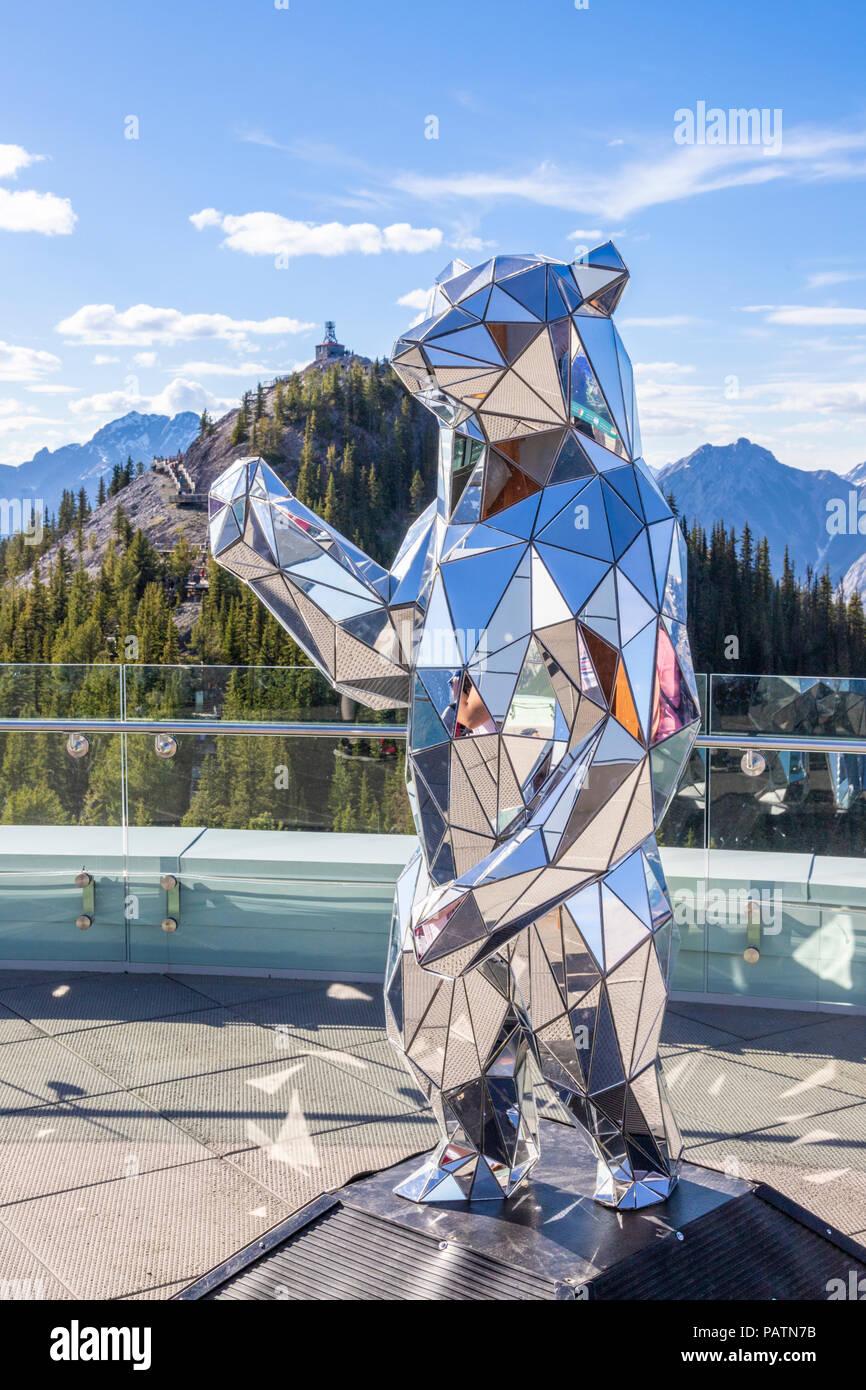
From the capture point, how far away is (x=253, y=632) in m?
22.0

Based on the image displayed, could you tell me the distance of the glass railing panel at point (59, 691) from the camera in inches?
235

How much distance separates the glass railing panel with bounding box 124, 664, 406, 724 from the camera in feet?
19.2

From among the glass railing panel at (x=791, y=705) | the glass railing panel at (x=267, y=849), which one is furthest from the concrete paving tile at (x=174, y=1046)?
the glass railing panel at (x=791, y=705)

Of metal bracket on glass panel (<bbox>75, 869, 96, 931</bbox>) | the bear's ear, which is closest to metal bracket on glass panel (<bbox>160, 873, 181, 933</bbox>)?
metal bracket on glass panel (<bbox>75, 869, 96, 931</bbox>)

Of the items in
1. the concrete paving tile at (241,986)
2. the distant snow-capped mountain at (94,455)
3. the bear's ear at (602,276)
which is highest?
the distant snow-capped mountain at (94,455)

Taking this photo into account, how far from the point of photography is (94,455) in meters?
41.4

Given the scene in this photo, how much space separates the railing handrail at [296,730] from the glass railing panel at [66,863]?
0.06 m

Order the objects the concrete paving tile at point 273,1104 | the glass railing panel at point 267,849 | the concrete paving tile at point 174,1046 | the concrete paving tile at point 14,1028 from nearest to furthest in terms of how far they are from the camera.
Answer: the concrete paving tile at point 273,1104 < the concrete paving tile at point 174,1046 < the concrete paving tile at point 14,1028 < the glass railing panel at point 267,849

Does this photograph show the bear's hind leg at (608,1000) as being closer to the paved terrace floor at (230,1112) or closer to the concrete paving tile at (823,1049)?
the paved terrace floor at (230,1112)

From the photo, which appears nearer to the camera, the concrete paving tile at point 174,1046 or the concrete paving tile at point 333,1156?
the concrete paving tile at point 333,1156

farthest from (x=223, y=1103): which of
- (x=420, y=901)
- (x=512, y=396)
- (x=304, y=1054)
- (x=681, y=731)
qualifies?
(x=512, y=396)

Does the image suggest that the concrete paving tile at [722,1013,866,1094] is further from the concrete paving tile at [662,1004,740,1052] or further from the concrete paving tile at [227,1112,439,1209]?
the concrete paving tile at [227,1112,439,1209]

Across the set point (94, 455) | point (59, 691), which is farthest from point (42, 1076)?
point (94, 455)

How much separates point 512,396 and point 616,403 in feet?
0.90
